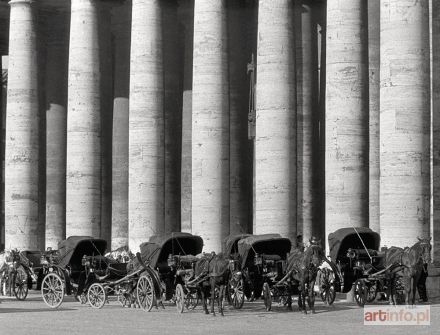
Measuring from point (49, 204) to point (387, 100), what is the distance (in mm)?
39414

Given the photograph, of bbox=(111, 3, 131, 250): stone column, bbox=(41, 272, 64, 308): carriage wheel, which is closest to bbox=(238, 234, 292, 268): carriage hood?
bbox=(41, 272, 64, 308): carriage wheel

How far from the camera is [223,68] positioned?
7512cm

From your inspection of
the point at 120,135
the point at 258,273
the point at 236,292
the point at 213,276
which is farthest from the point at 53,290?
the point at 120,135

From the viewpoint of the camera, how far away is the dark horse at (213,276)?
2099 inches

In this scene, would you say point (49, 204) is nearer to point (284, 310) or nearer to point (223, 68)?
point (223, 68)

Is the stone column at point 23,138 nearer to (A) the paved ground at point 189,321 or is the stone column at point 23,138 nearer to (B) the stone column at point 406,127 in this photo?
(A) the paved ground at point 189,321

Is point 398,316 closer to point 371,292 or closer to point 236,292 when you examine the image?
point 371,292

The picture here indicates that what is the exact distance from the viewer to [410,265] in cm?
5278

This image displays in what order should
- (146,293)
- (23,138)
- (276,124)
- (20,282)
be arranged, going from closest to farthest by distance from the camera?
(146,293)
(20,282)
(276,124)
(23,138)

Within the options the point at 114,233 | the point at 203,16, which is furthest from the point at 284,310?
the point at 114,233

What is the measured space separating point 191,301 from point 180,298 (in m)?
3.40

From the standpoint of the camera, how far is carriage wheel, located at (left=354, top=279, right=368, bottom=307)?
56.3m

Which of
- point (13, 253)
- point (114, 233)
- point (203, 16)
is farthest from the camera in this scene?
point (114, 233)

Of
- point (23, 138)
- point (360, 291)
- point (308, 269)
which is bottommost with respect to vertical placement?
point (360, 291)
